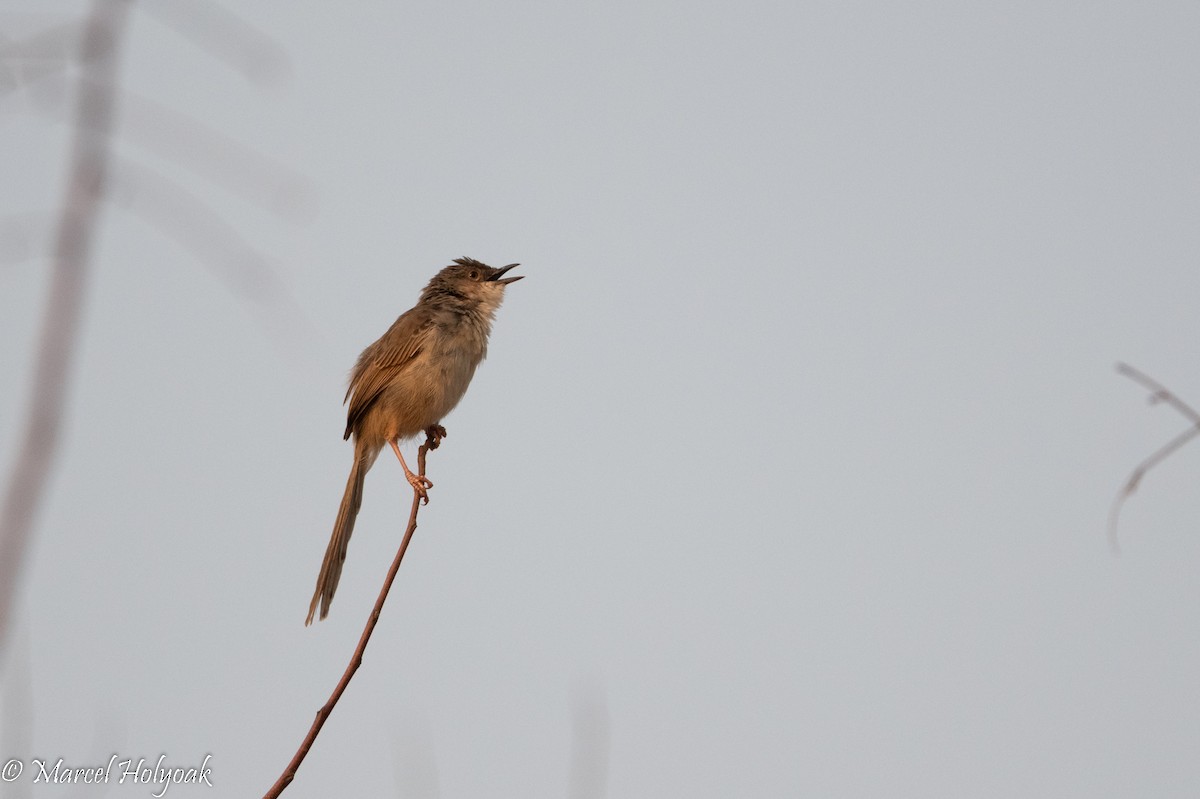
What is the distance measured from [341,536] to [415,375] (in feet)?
3.45

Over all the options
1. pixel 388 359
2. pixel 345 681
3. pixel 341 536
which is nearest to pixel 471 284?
pixel 388 359

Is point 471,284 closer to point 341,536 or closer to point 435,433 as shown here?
point 435,433

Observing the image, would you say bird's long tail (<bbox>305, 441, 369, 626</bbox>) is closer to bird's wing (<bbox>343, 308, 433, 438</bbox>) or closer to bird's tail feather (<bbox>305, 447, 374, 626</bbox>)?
bird's tail feather (<bbox>305, 447, 374, 626</bbox>)

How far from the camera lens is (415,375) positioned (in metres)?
6.68

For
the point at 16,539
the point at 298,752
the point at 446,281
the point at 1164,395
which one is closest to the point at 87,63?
the point at 16,539

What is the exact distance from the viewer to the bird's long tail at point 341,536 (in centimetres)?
593

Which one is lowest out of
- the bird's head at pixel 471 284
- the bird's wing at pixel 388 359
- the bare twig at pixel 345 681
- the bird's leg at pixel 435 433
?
the bare twig at pixel 345 681

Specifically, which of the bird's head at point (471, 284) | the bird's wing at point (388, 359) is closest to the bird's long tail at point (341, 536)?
the bird's wing at point (388, 359)

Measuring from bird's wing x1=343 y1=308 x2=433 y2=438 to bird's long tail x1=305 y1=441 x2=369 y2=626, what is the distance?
0.85ft

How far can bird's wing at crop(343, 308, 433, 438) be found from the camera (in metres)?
6.82

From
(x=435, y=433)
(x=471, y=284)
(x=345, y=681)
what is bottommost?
(x=345, y=681)

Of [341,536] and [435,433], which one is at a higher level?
[435,433]

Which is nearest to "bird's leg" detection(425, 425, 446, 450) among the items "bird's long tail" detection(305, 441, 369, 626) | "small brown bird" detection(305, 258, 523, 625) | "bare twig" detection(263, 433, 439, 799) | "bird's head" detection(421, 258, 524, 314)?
"small brown bird" detection(305, 258, 523, 625)

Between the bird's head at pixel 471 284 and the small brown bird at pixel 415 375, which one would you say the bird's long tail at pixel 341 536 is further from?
the bird's head at pixel 471 284
